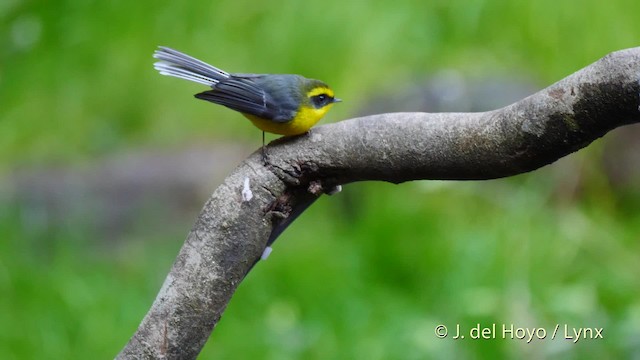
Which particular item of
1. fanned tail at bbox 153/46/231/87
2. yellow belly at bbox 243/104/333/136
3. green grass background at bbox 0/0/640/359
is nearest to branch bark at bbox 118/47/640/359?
yellow belly at bbox 243/104/333/136

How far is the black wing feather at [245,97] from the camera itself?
5.72 ft

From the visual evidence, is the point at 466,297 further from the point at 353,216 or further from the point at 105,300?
the point at 105,300

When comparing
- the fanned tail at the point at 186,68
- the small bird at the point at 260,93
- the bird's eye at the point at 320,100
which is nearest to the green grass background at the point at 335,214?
the bird's eye at the point at 320,100

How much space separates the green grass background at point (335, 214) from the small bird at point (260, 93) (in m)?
1.27

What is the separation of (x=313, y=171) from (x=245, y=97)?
0.97ft

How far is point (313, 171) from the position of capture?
158 cm

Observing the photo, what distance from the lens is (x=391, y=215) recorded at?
12.9 feet

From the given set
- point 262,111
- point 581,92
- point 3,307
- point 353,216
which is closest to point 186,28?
point 353,216

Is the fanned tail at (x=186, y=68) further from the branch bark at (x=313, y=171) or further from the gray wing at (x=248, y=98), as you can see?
the branch bark at (x=313, y=171)

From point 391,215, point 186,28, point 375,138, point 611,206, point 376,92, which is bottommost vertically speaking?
point 375,138

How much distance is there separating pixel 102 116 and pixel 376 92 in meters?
1.45

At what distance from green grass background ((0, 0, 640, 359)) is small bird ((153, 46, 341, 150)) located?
1.27 meters

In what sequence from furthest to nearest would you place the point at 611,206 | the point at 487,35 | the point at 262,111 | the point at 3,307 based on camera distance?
the point at 487,35
the point at 611,206
the point at 3,307
the point at 262,111

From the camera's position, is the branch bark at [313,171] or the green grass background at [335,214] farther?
the green grass background at [335,214]
